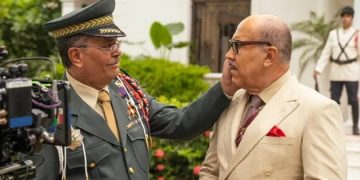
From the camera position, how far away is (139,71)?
27.1 feet

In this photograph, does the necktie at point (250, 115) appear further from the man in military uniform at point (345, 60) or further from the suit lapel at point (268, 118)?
the man in military uniform at point (345, 60)

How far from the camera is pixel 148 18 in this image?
10422mm

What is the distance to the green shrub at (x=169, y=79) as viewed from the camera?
7941 mm

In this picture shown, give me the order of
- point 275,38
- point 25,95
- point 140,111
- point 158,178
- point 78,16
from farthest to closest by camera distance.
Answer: point 158,178
point 140,111
point 78,16
point 275,38
point 25,95

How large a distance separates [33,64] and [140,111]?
338 inches

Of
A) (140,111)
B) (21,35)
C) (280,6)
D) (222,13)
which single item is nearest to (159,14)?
(222,13)

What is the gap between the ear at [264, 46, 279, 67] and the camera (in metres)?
2.32

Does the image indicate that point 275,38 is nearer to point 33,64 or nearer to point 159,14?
point 159,14

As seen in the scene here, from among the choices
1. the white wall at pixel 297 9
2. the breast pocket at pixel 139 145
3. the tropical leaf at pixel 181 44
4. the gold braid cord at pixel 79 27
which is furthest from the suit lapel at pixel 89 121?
the white wall at pixel 297 9

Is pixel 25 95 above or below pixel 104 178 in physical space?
above

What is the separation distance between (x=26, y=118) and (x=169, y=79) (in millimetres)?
6282

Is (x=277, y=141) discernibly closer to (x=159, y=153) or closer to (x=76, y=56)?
(x=76, y=56)

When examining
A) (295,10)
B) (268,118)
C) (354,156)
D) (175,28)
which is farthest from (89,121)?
(295,10)

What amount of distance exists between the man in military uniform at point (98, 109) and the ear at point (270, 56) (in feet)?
0.83
